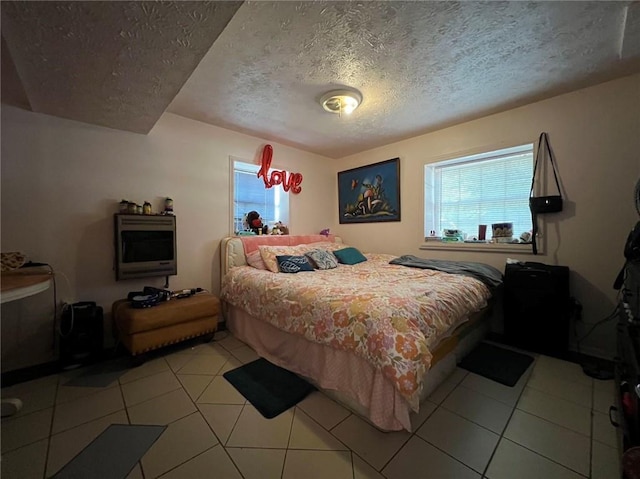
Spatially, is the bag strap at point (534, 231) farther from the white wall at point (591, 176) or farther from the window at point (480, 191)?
the window at point (480, 191)

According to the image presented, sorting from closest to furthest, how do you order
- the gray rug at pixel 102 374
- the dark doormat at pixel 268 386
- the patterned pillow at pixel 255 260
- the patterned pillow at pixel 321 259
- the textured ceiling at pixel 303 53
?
the textured ceiling at pixel 303 53
the dark doormat at pixel 268 386
the gray rug at pixel 102 374
the patterned pillow at pixel 255 260
the patterned pillow at pixel 321 259

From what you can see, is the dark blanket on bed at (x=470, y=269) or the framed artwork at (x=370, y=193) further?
the framed artwork at (x=370, y=193)

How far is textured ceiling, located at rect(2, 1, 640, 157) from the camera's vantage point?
127 centimetres

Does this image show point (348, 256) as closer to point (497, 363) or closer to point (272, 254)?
point (272, 254)

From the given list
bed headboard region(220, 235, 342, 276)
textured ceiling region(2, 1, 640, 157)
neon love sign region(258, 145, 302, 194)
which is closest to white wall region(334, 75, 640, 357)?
textured ceiling region(2, 1, 640, 157)

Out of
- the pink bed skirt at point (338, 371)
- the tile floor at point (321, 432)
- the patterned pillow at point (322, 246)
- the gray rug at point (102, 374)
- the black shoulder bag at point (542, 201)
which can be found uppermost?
the black shoulder bag at point (542, 201)

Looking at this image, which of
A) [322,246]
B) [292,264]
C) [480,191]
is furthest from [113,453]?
[480,191]

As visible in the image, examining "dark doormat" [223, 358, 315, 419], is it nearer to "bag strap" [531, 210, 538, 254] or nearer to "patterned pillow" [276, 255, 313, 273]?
"patterned pillow" [276, 255, 313, 273]

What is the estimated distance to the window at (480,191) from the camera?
113 inches

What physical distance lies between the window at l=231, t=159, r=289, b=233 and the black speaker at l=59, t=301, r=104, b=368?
167 centimetres

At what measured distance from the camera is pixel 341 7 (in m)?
1.46

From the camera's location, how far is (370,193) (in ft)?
13.6

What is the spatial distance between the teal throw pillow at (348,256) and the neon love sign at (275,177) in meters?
1.21

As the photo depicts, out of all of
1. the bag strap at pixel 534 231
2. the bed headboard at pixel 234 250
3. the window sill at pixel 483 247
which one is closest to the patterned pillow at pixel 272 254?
the bed headboard at pixel 234 250
